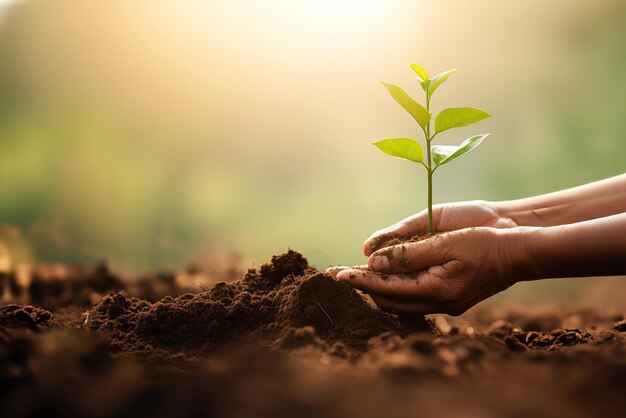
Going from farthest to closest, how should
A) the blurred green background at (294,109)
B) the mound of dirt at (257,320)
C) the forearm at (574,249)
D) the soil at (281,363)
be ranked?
the blurred green background at (294,109) < the forearm at (574,249) < the mound of dirt at (257,320) < the soil at (281,363)

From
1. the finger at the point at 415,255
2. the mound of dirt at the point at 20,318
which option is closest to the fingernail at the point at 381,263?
the finger at the point at 415,255

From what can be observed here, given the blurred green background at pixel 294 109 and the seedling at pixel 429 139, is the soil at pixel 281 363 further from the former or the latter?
the blurred green background at pixel 294 109

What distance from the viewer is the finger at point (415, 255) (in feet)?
4.54

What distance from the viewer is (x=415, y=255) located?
140 centimetres

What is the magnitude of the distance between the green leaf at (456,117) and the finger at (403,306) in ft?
1.66

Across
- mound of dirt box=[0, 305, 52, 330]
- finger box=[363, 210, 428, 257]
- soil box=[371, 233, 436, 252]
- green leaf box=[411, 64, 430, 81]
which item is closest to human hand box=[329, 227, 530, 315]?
soil box=[371, 233, 436, 252]

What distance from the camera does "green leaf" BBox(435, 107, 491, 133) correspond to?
1472 mm

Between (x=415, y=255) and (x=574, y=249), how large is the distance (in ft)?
1.34

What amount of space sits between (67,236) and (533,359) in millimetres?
2733

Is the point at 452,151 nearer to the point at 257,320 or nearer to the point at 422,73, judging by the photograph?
the point at 422,73

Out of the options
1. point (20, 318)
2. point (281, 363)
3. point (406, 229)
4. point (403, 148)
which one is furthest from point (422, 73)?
point (20, 318)

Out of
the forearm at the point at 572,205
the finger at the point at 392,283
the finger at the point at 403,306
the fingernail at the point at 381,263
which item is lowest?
the finger at the point at 403,306

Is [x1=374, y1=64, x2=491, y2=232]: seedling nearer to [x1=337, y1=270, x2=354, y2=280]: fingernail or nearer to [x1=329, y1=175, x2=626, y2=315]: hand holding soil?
[x1=329, y1=175, x2=626, y2=315]: hand holding soil

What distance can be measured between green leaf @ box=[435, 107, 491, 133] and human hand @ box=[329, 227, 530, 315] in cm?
31
